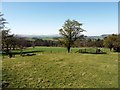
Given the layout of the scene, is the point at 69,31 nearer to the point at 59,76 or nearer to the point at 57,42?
the point at 57,42

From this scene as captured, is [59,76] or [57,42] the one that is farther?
[57,42]

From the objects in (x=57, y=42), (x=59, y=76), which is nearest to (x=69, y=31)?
Result: (x=57, y=42)

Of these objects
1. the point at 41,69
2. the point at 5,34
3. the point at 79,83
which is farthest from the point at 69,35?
the point at 79,83

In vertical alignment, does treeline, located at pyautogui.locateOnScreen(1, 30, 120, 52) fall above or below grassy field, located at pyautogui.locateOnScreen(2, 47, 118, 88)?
above

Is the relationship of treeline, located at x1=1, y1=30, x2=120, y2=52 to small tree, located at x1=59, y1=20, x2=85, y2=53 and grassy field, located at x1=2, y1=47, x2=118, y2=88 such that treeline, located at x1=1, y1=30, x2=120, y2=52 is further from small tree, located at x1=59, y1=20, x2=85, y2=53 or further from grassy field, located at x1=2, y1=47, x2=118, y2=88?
grassy field, located at x1=2, y1=47, x2=118, y2=88

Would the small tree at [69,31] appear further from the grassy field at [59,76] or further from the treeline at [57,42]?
the grassy field at [59,76]

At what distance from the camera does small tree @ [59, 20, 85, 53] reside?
204 ft

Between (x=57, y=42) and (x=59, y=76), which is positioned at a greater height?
(x=57, y=42)

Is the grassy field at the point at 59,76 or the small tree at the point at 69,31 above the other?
the small tree at the point at 69,31

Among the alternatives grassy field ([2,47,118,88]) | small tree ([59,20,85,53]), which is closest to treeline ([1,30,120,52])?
small tree ([59,20,85,53])

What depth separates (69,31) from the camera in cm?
6194

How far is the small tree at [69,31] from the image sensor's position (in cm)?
6228

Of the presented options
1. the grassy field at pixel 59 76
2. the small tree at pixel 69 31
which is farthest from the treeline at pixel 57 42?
the grassy field at pixel 59 76

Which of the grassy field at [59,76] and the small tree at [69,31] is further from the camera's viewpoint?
the small tree at [69,31]
